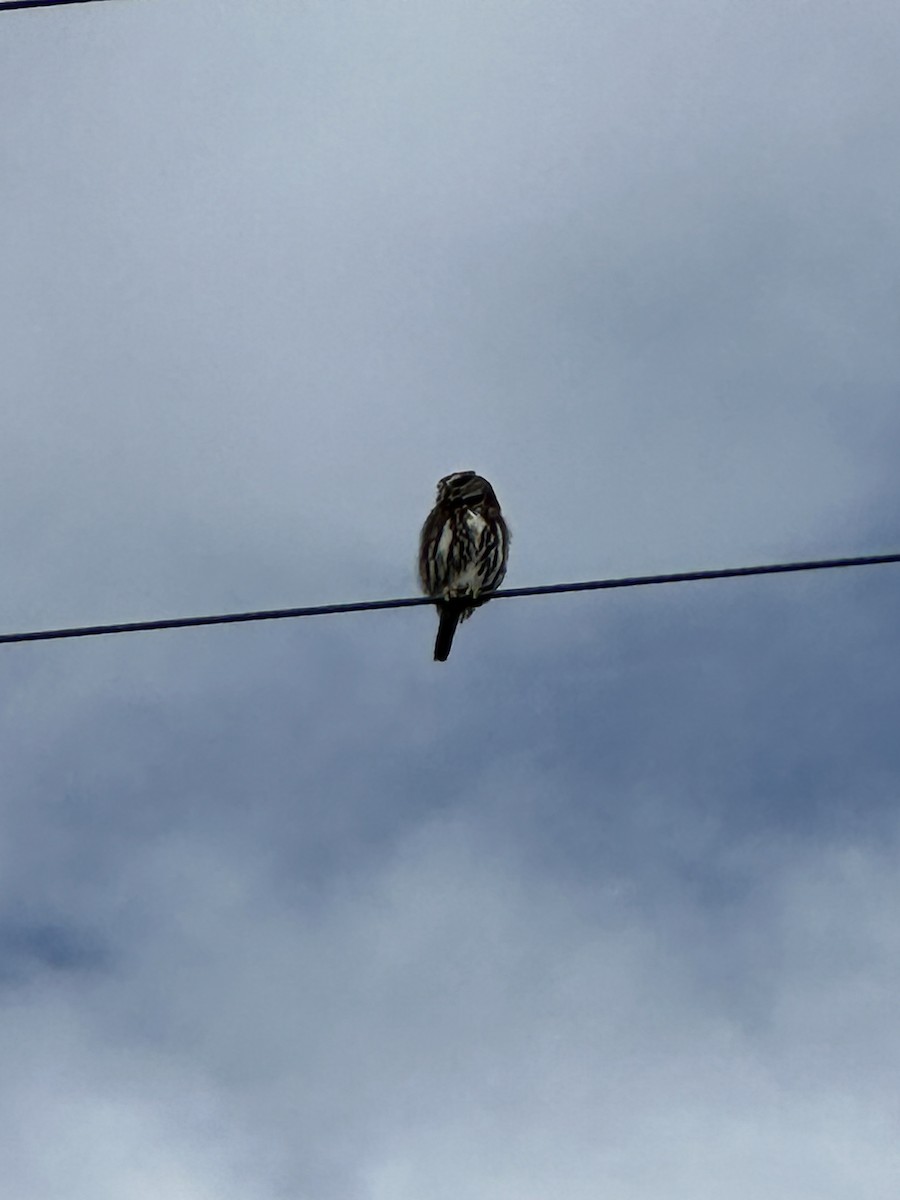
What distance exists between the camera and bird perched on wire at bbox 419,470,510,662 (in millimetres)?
15320

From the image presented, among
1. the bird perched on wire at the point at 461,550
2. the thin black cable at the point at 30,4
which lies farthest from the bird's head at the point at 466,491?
the thin black cable at the point at 30,4

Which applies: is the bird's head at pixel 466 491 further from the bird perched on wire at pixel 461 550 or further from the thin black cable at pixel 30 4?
the thin black cable at pixel 30 4

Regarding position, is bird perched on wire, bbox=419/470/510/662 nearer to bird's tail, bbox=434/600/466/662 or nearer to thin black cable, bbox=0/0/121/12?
bird's tail, bbox=434/600/466/662

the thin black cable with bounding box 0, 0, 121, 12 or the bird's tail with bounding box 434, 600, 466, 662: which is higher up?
the thin black cable with bounding box 0, 0, 121, 12

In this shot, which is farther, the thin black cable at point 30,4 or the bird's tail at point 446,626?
the bird's tail at point 446,626

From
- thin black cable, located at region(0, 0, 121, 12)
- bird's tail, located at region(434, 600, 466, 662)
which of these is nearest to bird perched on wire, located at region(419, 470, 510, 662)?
bird's tail, located at region(434, 600, 466, 662)

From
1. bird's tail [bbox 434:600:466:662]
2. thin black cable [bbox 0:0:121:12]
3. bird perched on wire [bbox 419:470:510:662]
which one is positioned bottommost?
bird's tail [bbox 434:600:466:662]

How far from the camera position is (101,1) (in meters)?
10.7

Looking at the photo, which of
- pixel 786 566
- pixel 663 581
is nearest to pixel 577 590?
pixel 663 581

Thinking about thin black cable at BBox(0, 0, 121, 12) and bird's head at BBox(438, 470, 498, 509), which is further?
bird's head at BBox(438, 470, 498, 509)

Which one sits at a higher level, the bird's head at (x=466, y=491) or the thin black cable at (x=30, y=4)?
the thin black cable at (x=30, y=4)

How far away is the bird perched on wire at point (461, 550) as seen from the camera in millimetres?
15320

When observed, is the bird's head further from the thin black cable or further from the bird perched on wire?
the thin black cable

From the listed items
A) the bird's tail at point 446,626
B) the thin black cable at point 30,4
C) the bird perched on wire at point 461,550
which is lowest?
the bird's tail at point 446,626
